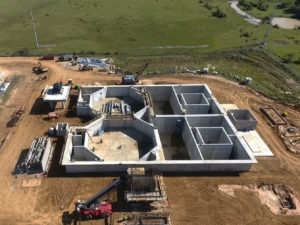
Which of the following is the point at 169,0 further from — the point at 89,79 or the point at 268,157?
the point at 268,157

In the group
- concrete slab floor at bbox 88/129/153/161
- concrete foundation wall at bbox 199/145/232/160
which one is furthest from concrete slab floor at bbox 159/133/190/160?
concrete foundation wall at bbox 199/145/232/160

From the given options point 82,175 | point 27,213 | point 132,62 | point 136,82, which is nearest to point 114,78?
point 136,82

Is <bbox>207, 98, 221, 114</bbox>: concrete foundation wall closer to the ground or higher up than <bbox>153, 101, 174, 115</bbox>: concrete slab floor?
higher up

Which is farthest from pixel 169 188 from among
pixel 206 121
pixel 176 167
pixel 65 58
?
pixel 65 58

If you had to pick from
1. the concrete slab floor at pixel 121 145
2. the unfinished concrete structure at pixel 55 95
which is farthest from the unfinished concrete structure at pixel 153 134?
the unfinished concrete structure at pixel 55 95

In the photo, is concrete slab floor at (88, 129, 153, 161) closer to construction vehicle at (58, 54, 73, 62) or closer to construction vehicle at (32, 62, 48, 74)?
construction vehicle at (32, 62, 48, 74)

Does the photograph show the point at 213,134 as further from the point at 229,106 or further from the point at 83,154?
the point at 83,154
